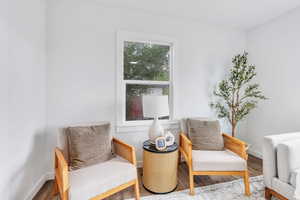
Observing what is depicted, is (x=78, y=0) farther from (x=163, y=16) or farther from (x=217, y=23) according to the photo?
(x=217, y=23)

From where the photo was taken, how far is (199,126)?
2.10 metres

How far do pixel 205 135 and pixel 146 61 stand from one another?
145 centimetres

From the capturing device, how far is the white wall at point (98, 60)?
1943 mm

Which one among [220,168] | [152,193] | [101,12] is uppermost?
[101,12]

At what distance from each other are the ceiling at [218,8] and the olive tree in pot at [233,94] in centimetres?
63

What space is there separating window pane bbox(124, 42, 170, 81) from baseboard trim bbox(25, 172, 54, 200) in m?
1.70

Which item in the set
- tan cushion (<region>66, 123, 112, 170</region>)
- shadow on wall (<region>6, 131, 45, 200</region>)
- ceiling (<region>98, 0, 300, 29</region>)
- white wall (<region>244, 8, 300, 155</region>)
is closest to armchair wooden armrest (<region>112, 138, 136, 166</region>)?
tan cushion (<region>66, 123, 112, 170</region>)

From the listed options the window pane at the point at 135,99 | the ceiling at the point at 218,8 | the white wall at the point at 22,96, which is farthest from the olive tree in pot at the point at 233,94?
the white wall at the point at 22,96

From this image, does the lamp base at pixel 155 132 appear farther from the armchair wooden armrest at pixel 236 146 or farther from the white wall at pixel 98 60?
the armchair wooden armrest at pixel 236 146

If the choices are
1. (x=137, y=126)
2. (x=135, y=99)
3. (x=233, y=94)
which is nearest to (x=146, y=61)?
(x=135, y=99)

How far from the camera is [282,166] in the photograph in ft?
4.71

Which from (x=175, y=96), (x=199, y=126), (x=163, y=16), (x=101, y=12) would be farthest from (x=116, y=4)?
(x=199, y=126)

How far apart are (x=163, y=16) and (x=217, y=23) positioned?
1.02 m

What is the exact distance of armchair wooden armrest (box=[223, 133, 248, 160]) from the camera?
5.71 feet
